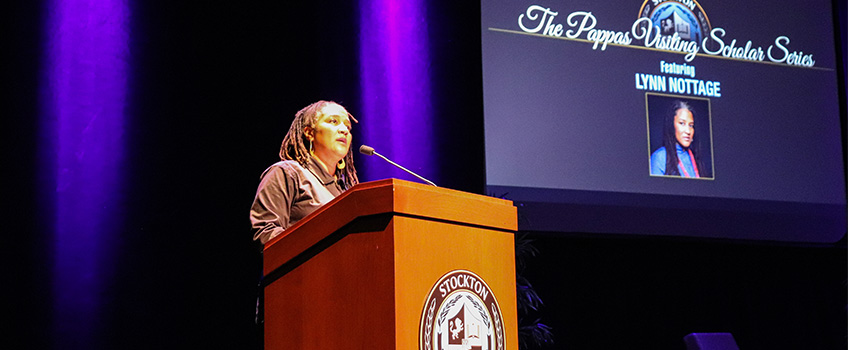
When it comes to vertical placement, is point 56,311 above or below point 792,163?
below

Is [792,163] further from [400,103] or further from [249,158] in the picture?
[249,158]

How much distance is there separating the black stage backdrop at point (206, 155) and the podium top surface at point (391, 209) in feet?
5.88

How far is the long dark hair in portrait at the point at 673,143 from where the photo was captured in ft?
16.5

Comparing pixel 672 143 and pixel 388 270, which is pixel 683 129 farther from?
pixel 388 270

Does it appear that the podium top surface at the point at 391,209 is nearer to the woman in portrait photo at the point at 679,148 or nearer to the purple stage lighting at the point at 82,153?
the purple stage lighting at the point at 82,153

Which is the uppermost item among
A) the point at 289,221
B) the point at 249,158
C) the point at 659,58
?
the point at 659,58

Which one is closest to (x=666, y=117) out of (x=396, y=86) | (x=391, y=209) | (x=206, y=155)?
(x=396, y=86)

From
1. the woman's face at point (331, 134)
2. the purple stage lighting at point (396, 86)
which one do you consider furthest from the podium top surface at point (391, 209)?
the purple stage lighting at point (396, 86)

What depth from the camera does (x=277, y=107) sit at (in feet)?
13.4

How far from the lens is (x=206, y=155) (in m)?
3.88

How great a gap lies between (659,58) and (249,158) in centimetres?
241

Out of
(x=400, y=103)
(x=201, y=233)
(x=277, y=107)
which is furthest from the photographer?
(x=400, y=103)

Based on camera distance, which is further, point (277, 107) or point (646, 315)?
point (646, 315)

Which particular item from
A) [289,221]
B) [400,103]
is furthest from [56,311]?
[400,103]
